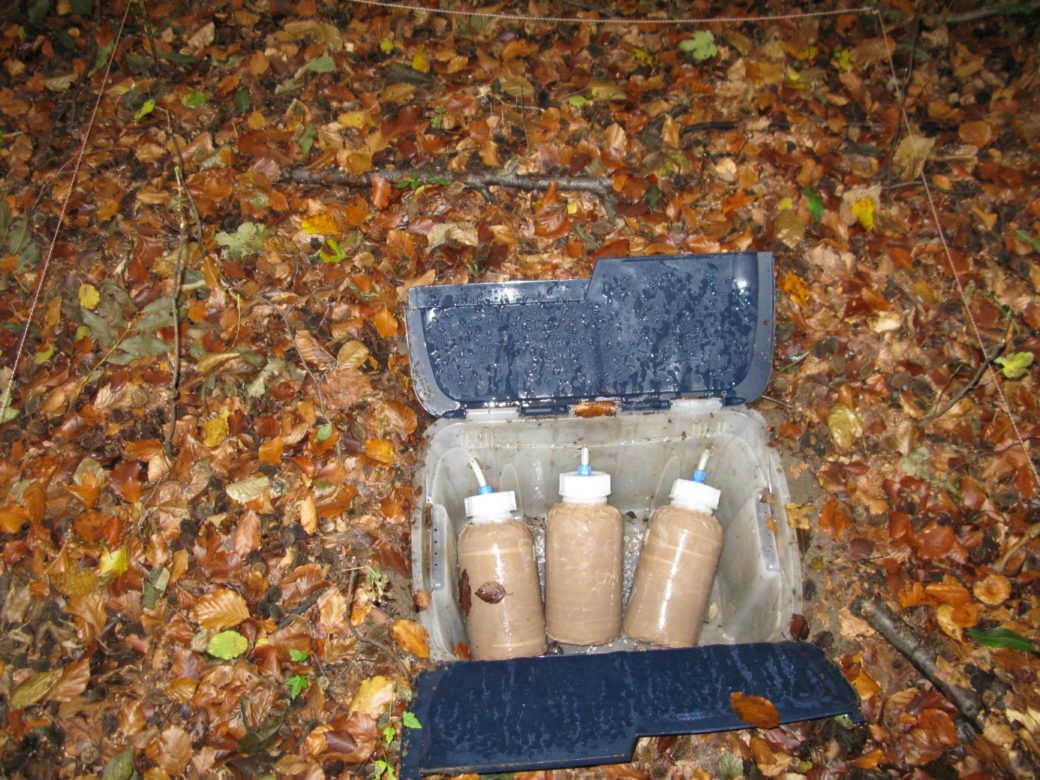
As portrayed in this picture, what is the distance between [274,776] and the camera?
5.72ft

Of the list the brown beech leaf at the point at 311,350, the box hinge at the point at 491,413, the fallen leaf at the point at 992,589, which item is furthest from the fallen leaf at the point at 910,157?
the brown beech leaf at the point at 311,350

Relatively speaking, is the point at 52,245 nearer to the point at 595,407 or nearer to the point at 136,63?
the point at 136,63

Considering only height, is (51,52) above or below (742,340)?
above

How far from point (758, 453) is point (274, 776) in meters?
1.93

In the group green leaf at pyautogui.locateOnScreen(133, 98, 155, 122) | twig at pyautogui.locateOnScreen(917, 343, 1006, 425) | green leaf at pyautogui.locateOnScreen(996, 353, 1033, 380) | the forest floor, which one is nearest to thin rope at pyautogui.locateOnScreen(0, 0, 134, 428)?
the forest floor

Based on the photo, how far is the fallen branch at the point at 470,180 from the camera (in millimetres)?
2590

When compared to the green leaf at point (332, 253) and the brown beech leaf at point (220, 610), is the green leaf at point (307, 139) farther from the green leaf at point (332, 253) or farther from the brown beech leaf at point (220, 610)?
the brown beech leaf at point (220, 610)

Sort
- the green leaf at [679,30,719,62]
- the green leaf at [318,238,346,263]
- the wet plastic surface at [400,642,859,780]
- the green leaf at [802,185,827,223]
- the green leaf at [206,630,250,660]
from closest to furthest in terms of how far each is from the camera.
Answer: the wet plastic surface at [400,642,859,780] → the green leaf at [206,630,250,660] → the green leaf at [318,238,346,263] → the green leaf at [802,185,827,223] → the green leaf at [679,30,719,62]

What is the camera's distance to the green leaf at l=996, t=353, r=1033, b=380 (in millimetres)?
2293

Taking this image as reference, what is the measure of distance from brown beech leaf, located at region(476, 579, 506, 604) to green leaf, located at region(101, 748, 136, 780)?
115 cm

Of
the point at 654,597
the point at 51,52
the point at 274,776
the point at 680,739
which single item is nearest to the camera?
the point at 274,776

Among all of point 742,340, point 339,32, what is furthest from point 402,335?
point 339,32

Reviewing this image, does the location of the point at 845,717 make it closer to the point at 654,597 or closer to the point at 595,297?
the point at 654,597

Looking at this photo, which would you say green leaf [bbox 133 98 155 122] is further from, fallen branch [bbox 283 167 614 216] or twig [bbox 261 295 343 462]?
twig [bbox 261 295 343 462]
